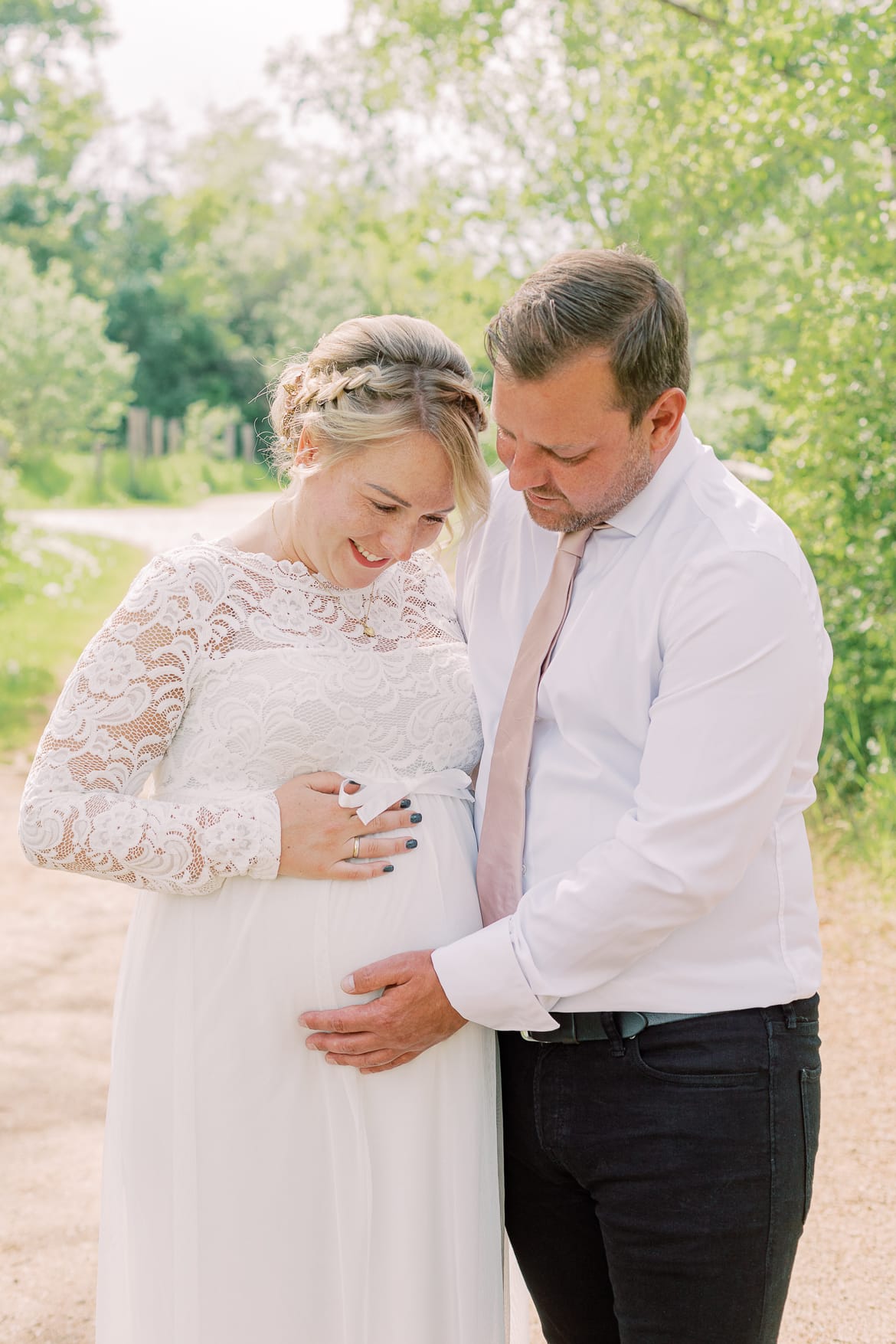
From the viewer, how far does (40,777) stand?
2127 mm

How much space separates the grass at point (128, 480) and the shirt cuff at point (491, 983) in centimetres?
1908

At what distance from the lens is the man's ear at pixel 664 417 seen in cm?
201

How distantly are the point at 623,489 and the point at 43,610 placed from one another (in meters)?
10.6

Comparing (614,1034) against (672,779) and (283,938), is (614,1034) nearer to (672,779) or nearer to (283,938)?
(672,779)

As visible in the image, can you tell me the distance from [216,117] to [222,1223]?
55894 mm

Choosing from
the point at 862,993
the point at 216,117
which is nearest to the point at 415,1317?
the point at 862,993

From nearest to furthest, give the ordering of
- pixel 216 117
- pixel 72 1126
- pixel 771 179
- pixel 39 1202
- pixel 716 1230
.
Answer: pixel 716 1230
pixel 39 1202
pixel 72 1126
pixel 771 179
pixel 216 117

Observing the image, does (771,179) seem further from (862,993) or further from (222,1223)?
(222,1223)

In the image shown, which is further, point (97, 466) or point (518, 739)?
point (97, 466)

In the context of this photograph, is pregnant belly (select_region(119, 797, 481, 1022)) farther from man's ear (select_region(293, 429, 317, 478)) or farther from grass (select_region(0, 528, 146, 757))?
grass (select_region(0, 528, 146, 757))

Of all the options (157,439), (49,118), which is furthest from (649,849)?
(49,118)

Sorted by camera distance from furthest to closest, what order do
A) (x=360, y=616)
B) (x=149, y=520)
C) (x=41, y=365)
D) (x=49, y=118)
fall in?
(x=49, y=118) → (x=149, y=520) → (x=41, y=365) → (x=360, y=616)

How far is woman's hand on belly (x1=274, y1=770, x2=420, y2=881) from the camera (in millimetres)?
2135

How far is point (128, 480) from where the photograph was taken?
26.7 meters
